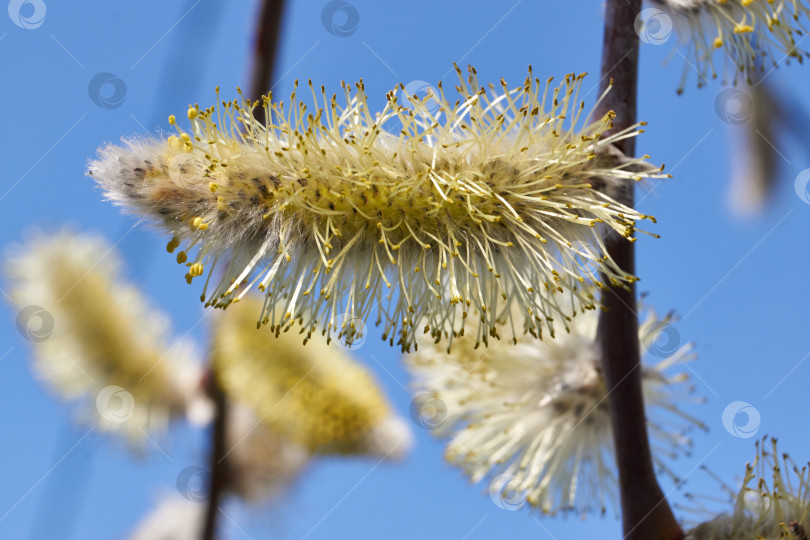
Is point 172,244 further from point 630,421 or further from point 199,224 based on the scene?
point 630,421

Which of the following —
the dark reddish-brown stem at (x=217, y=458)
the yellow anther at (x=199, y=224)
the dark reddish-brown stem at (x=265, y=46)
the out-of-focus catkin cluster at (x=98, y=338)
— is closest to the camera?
the yellow anther at (x=199, y=224)

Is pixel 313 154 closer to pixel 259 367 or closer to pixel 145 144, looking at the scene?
pixel 145 144

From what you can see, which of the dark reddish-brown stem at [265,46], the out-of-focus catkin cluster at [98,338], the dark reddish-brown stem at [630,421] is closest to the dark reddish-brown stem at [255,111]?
the dark reddish-brown stem at [265,46]

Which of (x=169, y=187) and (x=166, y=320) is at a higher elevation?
(x=169, y=187)

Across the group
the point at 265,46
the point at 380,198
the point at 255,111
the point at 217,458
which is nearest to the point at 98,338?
the point at 217,458

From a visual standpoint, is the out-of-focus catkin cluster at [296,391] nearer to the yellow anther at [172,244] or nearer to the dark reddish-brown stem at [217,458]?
the dark reddish-brown stem at [217,458]

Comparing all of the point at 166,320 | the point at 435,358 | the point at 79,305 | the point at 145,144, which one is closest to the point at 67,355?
the point at 79,305
